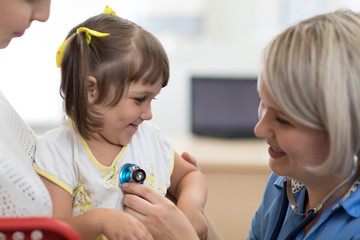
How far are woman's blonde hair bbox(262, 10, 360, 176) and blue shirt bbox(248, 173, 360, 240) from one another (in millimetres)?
88

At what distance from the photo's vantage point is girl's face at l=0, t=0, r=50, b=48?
0.98 meters

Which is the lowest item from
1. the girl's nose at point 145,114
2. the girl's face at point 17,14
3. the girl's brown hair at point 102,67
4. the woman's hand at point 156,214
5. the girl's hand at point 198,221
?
the girl's hand at point 198,221

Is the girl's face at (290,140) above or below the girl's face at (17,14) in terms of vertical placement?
below

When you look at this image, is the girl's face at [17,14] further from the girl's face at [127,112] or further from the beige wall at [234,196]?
the beige wall at [234,196]

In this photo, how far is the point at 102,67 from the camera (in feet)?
3.95

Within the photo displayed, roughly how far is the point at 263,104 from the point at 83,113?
0.41 m

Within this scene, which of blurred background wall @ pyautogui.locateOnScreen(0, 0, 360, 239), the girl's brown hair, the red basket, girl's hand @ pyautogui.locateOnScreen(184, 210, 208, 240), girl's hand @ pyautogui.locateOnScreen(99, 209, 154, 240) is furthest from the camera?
blurred background wall @ pyautogui.locateOnScreen(0, 0, 360, 239)

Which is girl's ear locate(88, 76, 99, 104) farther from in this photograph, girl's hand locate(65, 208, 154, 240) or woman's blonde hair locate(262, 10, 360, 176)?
woman's blonde hair locate(262, 10, 360, 176)

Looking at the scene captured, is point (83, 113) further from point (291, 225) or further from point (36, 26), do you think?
point (36, 26)

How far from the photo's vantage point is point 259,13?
3.55 metres

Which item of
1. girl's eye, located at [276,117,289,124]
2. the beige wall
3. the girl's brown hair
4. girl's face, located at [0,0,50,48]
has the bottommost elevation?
the beige wall

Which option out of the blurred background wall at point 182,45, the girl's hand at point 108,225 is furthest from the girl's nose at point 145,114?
the blurred background wall at point 182,45

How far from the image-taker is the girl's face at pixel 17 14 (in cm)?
98

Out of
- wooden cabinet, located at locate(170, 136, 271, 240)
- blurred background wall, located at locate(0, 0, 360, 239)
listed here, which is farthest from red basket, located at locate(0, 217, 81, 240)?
blurred background wall, located at locate(0, 0, 360, 239)
